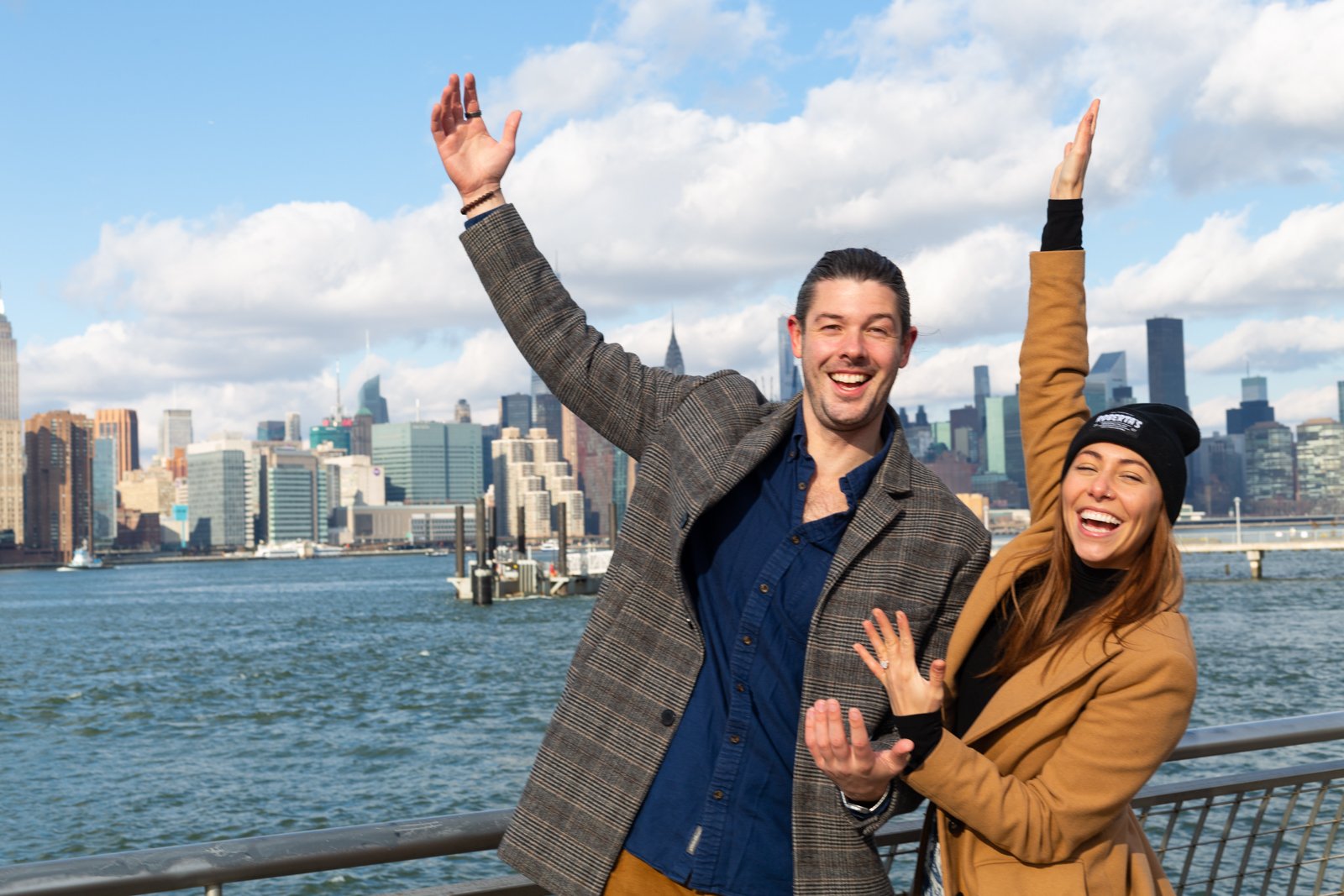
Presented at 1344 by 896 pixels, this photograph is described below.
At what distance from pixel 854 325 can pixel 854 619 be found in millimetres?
545

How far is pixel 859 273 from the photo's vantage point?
2559 mm

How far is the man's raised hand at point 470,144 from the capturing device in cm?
285

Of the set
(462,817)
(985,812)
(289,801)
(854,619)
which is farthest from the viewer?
(289,801)

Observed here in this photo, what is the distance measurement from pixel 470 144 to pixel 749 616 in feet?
3.87

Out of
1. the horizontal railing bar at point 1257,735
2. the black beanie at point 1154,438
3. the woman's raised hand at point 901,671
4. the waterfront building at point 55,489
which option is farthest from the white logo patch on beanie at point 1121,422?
the waterfront building at point 55,489

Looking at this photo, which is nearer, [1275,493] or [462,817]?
[462,817]

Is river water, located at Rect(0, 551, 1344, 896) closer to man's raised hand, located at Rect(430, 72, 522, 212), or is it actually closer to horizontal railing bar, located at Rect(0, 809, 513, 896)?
horizontal railing bar, located at Rect(0, 809, 513, 896)

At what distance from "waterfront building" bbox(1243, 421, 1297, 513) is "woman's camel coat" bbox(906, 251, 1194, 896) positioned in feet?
609

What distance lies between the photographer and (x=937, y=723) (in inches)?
87.8

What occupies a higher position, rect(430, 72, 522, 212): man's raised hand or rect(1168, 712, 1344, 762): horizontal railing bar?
rect(430, 72, 522, 212): man's raised hand

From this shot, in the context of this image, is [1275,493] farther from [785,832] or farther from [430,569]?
[785,832]

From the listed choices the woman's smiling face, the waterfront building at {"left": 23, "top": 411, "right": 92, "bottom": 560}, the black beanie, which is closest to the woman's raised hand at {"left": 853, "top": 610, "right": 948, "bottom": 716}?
the woman's smiling face

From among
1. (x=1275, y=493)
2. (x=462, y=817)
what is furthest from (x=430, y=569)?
(x=462, y=817)

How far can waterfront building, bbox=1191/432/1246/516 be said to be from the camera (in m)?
178
